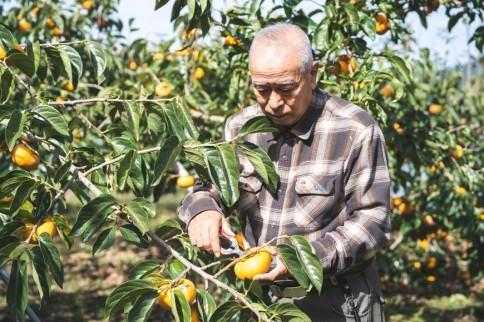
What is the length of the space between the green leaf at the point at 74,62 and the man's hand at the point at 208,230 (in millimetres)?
543

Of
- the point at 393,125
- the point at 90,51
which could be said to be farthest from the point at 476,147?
the point at 90,51

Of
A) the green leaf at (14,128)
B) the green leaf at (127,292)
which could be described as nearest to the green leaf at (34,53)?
the green leaf at (14,128)

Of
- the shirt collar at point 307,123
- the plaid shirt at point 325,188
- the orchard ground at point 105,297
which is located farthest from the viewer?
the orchard ground at point 105,297

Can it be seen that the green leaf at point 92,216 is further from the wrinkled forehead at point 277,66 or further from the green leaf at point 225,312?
the wrinkled forehead at point 277,66

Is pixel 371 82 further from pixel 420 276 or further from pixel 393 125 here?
pixel 420 276

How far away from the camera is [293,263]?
1377mm

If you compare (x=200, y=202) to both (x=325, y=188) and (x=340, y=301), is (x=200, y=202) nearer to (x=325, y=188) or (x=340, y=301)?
(x=325, y=188)

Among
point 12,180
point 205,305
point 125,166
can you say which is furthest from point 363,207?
point 12,180

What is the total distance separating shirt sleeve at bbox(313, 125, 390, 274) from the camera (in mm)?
1588

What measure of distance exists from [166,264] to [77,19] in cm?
316

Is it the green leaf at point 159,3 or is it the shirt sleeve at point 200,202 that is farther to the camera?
the green leaf at point 159,3

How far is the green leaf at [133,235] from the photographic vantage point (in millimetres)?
1531

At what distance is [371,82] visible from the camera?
97.7 inches

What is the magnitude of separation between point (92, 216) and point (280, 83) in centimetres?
52
